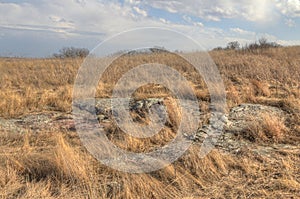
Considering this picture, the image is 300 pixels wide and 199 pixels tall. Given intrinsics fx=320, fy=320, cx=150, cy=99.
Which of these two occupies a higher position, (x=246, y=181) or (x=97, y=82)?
(x=97, y=82)

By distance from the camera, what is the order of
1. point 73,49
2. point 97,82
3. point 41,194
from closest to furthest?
point 41,194
point 97,82
point 73,49

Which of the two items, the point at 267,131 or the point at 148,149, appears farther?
the point at 267,131

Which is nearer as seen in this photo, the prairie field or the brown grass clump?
the prairie field

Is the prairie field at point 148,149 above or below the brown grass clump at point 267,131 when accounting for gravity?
below

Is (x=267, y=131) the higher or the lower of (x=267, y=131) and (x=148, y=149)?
the higher

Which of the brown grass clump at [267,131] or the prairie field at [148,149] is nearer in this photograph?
the prairie field at [148,149]

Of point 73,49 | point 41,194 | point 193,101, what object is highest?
point 73,49

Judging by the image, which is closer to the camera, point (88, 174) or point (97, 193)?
point (97, 193)

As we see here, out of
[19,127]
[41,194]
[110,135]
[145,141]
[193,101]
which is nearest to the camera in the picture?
[41,194]

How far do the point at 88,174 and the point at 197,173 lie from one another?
4.17ft

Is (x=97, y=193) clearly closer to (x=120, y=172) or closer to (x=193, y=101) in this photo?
(x=120, y=172)

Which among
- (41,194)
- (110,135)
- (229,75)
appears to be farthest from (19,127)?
(229,75)

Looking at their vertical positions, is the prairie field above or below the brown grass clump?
below

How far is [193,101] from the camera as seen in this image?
7293mm
